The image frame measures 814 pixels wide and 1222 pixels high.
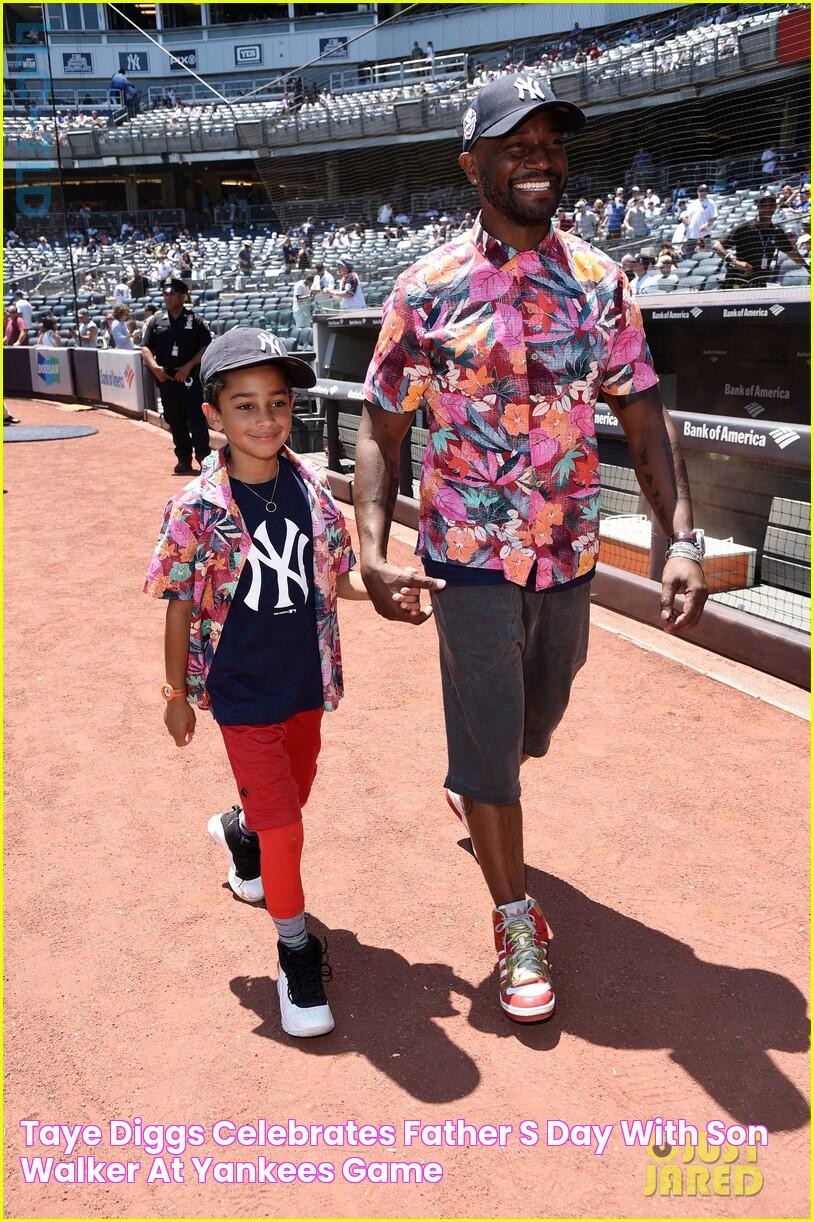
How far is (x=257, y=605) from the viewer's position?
260 centimetres

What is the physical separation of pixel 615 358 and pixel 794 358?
17.1 feet

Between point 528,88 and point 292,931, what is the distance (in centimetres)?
207

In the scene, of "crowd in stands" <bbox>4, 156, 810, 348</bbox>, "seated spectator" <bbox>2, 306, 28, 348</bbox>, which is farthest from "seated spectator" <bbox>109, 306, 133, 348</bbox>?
"seated spectator" <bbox>2, 306, 28, 348</bbox>

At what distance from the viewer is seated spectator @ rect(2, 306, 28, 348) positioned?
21.5 m

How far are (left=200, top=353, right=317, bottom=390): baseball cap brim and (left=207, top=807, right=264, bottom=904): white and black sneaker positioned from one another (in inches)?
49.3

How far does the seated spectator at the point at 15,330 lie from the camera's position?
2148 cm

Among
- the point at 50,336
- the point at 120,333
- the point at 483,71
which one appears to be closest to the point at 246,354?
the point at 120,333

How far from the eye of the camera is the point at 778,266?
959 centimetres

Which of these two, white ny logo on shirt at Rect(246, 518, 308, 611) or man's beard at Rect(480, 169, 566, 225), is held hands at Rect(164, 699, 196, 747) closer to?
white ny logo on shirt at Rect(246, 518, 308, 611)

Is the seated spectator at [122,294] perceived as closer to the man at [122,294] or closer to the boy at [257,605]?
the man at [122,294]

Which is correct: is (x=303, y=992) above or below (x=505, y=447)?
below

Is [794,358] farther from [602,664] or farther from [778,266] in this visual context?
[602,664]

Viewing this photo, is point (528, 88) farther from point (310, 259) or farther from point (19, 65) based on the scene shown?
point (19, 65)

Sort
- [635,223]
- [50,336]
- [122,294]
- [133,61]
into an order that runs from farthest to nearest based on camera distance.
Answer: [133,61] < [122,294] < [50,336] < [635,223]
